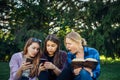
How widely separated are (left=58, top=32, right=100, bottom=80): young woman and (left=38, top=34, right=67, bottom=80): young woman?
0.16m

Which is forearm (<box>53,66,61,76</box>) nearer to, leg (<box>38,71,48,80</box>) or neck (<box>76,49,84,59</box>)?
leg (<box>38,71,48,80</box>)

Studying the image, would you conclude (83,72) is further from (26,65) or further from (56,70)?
(26,65)

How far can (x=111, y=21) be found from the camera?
11094 millimetres

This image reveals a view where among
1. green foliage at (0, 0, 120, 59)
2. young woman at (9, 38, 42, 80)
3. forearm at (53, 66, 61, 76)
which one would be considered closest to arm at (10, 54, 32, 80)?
young woman at (9, 38, 42, 80)

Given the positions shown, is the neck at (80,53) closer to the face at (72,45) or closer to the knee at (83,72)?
the face at (72,45)

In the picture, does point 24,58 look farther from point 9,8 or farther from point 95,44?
point 9,8

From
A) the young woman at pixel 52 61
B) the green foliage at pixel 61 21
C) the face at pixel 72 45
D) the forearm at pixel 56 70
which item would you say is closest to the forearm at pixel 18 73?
the young woman at pixel 52 61

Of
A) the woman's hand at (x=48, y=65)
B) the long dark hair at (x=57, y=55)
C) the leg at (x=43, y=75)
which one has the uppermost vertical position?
the long dark hair at (x=57, y=55)

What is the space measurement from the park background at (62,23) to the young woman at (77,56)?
20.1 feet

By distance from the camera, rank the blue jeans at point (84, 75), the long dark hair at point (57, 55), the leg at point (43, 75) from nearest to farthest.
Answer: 1. the blue jeans at point (84, 75)
2. the leg at point (43, 75)
3. the long dark hair at point (57, 55)

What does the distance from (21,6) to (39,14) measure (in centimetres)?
91

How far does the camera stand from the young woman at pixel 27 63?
399 cm

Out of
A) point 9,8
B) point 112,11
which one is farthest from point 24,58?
point 9,8

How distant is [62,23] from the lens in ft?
42.2
